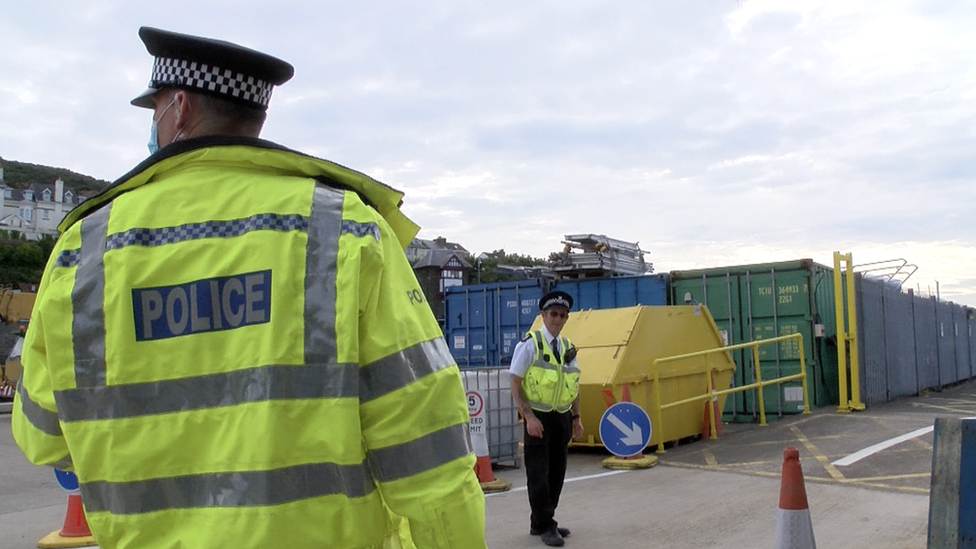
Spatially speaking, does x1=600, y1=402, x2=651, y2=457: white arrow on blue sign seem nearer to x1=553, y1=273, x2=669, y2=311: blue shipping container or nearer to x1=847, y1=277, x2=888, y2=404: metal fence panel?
x1=553, y1=273, x2=669, y2=311: blue shipping container

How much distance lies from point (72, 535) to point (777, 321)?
1096 cm

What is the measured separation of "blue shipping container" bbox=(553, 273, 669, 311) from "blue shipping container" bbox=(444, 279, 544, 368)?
2.52ft

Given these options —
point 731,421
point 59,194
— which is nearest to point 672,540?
point 731,421

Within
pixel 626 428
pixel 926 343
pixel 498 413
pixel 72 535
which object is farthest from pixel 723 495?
pixel 926 343

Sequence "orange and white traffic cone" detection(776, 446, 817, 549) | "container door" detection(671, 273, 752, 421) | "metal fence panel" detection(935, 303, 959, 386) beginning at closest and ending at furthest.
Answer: "orange and white traffic cone" detection(776, 446, 817, 549) → "container door" detection(671, 273, 752, 421) → "metal fence panel" detection(935, 303, 959, 386)

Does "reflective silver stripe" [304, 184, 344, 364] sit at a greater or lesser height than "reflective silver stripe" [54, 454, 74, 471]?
greater

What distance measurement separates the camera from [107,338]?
1558 mm

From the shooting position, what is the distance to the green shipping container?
13164 mm

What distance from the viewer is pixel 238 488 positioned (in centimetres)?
147

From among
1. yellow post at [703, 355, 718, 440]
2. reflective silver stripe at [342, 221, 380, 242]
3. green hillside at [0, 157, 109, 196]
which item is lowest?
yellow post at [703, 355, 718, 440]

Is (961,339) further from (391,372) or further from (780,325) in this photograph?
(391,372)

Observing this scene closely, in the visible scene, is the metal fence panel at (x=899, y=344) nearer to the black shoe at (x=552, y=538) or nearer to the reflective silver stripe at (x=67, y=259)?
the black shoe at (x=552, y=538)

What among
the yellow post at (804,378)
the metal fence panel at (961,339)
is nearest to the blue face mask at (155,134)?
the yellow post at (804,378)

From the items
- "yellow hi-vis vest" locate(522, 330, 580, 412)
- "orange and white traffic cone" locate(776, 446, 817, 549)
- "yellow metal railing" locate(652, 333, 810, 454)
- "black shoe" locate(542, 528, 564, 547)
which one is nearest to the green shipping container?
"yellow metal railing" locate(652, 333, 810, 454)
